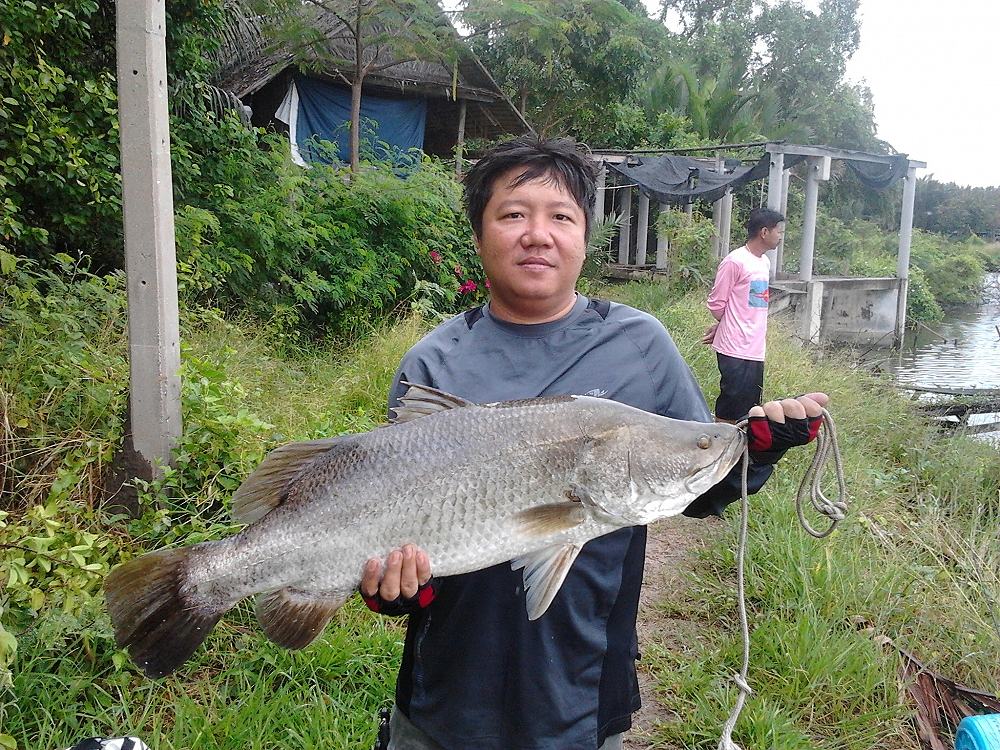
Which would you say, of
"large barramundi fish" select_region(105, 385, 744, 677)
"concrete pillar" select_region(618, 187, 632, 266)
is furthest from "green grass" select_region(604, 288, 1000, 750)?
"concrete pillar" select_region(618, 187, 632, 266)

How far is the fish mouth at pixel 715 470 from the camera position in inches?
75.7

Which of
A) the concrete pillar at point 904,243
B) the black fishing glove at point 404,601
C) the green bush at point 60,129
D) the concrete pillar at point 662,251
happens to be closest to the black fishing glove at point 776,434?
the black fishing glove at point 404,601

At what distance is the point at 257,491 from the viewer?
80.7 inches

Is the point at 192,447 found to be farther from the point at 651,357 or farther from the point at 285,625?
the point at 651,357

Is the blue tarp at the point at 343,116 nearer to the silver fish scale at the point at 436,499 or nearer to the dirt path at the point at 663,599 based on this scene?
the dirt path at the point at 663,599

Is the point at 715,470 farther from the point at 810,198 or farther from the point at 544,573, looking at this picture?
the point at 810,198

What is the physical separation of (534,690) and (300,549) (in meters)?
0.67

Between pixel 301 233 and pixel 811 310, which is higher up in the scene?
pixel 301 233

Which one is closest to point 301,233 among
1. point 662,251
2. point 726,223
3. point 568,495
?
point 568,495

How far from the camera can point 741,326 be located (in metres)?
6.72

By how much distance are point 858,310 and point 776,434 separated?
19.8 metres

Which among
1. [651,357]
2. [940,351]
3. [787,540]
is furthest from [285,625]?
[940,351]

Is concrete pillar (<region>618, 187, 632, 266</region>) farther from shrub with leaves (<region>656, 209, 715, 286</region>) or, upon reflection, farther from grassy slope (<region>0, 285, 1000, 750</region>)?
grassy slope (<region>0, 285, 1000, 750</region>)

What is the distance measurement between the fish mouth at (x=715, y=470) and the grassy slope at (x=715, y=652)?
1.73m
